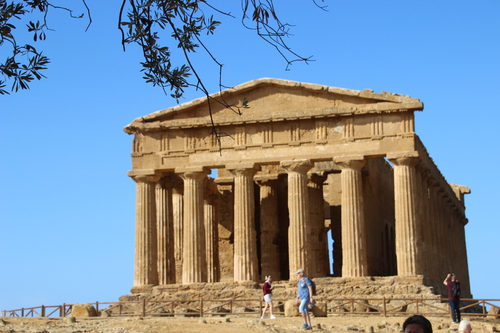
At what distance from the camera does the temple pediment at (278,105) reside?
36.1 metres

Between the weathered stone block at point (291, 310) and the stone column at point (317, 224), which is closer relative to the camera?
the weathered stone block at point (291, 310)

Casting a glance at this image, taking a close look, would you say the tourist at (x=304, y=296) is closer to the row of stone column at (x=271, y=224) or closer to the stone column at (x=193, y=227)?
the row of stone column at (x=271, y=224)

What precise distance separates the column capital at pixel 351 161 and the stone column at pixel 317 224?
433cm

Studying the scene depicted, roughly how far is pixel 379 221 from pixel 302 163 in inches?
385

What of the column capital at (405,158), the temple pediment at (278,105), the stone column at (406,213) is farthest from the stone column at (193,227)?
the stone column at (406,213)

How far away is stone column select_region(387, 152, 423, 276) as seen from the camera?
35469mm

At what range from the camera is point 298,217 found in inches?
1453

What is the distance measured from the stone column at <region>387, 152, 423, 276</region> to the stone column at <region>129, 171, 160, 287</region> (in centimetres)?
900

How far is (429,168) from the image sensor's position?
39.2 meters

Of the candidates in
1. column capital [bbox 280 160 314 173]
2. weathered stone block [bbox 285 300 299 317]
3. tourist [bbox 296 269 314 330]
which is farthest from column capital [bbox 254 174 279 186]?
tourist [bbox 296 269 314 330]

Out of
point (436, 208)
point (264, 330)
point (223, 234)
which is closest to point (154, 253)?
point (223, 234)

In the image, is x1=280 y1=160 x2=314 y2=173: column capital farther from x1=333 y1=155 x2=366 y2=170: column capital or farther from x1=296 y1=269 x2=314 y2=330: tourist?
x1=296 y1=269 x2=314 y2=330: tourist

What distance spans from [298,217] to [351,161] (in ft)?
8.99

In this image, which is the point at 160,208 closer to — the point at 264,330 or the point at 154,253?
the point at 154,253
